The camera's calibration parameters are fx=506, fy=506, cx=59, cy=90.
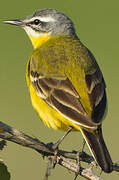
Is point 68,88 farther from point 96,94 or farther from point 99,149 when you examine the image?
point 99,149

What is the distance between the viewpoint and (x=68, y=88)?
5.10 metres

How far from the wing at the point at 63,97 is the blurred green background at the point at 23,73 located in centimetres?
45

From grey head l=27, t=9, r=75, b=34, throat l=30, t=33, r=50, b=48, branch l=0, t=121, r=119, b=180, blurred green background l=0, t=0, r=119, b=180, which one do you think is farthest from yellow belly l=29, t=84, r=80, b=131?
grey head l=27, t=9, r=75, b=34

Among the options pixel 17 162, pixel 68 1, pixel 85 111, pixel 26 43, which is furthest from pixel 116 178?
pixel 68 1

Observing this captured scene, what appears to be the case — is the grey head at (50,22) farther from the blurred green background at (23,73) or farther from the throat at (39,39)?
the blurred green background at (23,73)

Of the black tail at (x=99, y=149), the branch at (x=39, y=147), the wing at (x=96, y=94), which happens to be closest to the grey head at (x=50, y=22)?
the wing at (x=96, y=94)

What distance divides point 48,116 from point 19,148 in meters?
2.85

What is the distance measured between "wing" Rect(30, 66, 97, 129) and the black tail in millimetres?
100

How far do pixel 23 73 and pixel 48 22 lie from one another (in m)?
3.75

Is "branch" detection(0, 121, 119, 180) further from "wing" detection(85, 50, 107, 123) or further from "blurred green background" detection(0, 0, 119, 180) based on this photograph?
"wing" detection(85, 50, 107, 123)

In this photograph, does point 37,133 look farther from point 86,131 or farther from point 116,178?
point 86,131

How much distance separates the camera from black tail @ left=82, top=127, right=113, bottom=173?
397 centimetres

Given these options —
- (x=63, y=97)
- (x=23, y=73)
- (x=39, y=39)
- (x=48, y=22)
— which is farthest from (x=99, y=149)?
(x=23, y=73)

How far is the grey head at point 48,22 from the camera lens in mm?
7129
